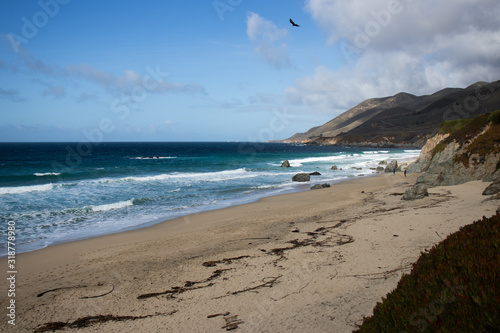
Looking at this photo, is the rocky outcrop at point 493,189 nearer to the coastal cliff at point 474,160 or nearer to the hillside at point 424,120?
the coastal cliff at point 474,160

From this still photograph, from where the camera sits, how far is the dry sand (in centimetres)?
539

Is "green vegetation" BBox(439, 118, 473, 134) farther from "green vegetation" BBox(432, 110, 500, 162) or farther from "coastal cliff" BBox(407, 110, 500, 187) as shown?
"coastal cliff" BBox(407, 110, 500, 187)

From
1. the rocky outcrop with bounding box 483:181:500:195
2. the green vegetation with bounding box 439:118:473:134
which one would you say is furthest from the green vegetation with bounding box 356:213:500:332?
the green vegetation with bounding box 439:118:473:134

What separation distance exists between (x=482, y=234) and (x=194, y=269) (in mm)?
6126

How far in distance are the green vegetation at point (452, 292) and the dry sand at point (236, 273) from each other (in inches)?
54.0

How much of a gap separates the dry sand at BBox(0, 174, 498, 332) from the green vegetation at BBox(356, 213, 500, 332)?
4.50 feet

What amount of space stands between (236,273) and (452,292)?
15.9 ft

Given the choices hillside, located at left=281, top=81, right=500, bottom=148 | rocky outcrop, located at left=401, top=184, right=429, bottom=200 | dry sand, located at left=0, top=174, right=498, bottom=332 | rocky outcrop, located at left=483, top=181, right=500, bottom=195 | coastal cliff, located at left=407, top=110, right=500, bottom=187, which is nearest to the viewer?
dry sand, located at left=0, top=174, right=498, bottom=332

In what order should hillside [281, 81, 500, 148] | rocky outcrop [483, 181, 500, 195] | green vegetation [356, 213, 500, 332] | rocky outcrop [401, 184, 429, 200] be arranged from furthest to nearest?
hillside [281, 81, 500, 148]
rocky outcrop [401, 184, 429, 200]
rocky outcrop [483, 181, 500, 195]
green vegetation [356, 213, 500, 332]

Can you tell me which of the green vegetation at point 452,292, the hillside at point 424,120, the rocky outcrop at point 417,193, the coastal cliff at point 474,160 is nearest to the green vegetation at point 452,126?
the coastal cliff at point 474,160

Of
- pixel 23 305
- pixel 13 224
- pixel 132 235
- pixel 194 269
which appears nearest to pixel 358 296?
pixel 194 269

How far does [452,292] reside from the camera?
319 centimetres

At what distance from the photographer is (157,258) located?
29.2ft

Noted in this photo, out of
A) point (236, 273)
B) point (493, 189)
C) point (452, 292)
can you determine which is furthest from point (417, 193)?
point (452, 292)
